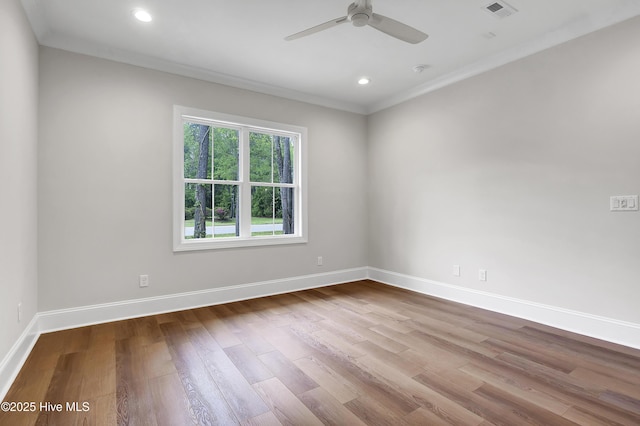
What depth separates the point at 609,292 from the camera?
2715 millimetres

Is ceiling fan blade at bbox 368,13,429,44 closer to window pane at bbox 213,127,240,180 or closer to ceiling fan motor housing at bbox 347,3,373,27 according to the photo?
ceiling fan motor housing at bbox 347,3,373,27

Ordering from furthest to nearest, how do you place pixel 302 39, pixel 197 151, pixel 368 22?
pixel 197 151 → pixel 302 39 → pixel 368 22

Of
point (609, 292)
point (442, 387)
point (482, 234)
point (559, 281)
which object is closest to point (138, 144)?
point (442, 387)

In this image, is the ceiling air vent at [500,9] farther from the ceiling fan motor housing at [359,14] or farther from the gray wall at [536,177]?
the ceiling fan motor housing at [359,14]

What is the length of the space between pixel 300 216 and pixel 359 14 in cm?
287

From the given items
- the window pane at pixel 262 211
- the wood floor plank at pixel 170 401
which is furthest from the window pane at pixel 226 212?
the wood floor plank at pixel 170 401

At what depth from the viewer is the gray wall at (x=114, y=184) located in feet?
9.75

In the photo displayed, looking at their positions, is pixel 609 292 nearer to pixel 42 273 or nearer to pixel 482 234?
pixel 482 234

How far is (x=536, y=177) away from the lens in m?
3.17

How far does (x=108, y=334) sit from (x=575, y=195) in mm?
4478

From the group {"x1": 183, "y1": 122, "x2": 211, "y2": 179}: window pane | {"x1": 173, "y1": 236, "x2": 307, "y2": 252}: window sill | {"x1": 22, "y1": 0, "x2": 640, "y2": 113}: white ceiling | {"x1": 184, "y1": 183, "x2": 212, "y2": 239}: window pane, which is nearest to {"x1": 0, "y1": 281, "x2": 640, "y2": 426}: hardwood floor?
{"x1": 173, "y1": 236, "x2": 307, "y2": 252}: window sill

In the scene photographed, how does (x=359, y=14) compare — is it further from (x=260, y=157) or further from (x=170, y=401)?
(x=170, y=401)

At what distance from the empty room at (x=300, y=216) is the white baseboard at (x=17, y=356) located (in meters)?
0.03

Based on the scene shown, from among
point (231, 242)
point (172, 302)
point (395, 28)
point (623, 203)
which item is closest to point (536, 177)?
point (623, 203)
